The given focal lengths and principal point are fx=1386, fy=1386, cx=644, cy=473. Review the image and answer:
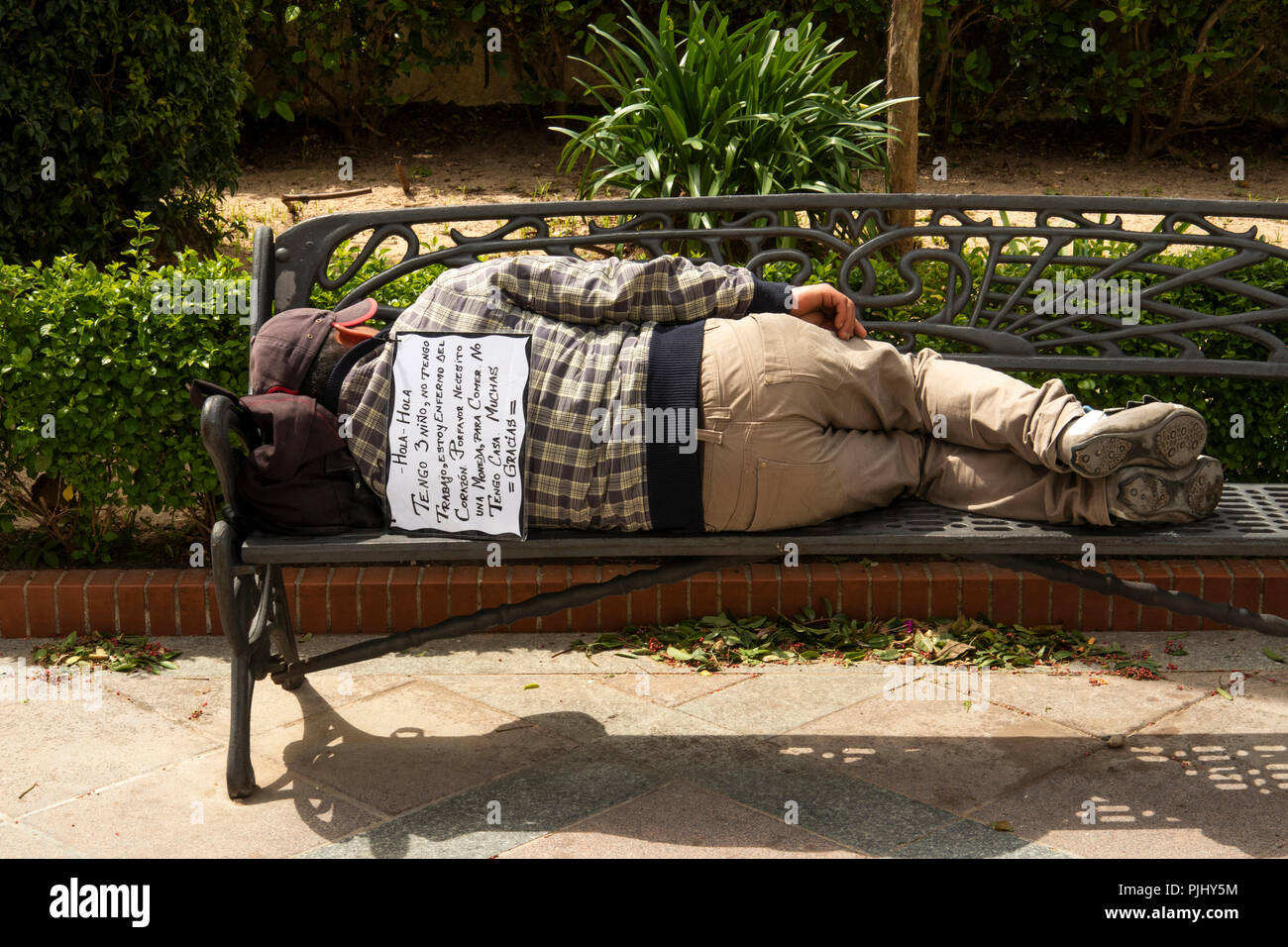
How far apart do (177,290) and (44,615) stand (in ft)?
3.41

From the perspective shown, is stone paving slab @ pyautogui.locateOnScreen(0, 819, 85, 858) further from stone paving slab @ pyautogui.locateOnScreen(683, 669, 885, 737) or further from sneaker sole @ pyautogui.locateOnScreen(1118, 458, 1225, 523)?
sneaker sole @ pyautogui.locateOnScreen(1118, 458, 1225, 523)

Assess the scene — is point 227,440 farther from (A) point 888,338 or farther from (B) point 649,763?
(A) point 888,338

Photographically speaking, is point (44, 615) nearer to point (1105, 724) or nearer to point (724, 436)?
point (724, 436)

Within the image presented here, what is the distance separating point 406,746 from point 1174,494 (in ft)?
6.30

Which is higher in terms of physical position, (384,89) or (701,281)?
(384,89)

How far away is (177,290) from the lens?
4102 mm

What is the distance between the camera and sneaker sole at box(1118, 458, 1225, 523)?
117 inches

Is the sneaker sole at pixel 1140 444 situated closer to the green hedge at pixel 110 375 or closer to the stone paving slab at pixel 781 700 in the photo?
the stone paving slab at pixel 781 700

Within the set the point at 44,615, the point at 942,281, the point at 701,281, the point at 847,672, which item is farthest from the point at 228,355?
the point at 942,281

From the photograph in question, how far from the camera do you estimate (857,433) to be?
3199 millimetres

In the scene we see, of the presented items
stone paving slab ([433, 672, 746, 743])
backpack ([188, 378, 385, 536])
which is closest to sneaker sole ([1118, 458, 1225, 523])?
stone paving slab ([433, 672, 746, 743])

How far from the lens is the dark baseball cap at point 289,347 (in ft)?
10.6

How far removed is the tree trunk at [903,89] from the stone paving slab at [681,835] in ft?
10.4

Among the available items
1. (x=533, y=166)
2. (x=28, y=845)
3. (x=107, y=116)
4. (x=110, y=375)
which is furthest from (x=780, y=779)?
(x=533, y=166)
